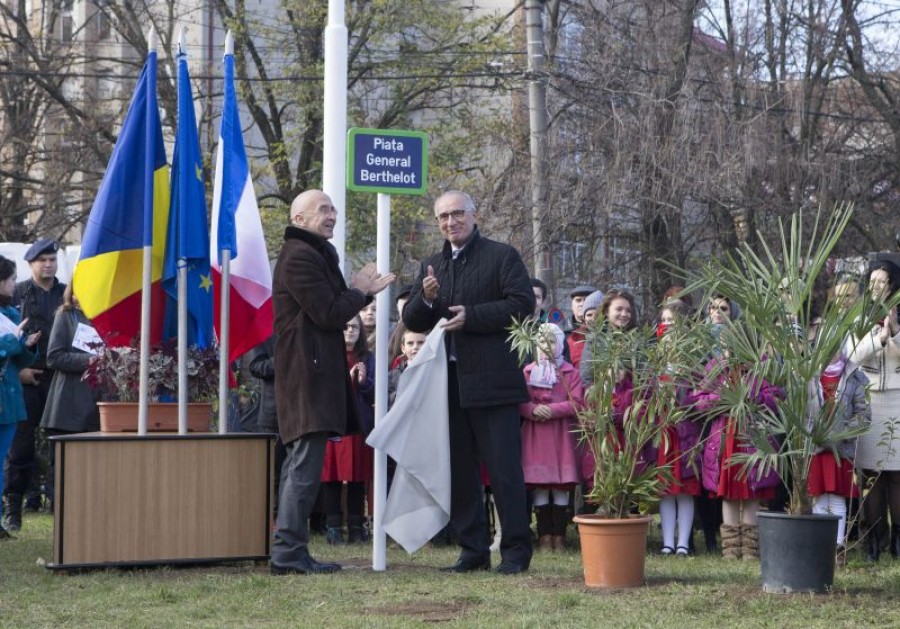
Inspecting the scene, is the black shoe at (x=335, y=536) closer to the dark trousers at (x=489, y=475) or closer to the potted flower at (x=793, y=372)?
the dark trousers at (x=489, y=475)

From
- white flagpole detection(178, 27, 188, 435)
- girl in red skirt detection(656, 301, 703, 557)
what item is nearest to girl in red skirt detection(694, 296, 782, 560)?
girl in red skirt detection(656, 301, 703, 557)

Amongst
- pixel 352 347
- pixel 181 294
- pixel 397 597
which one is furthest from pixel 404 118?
pixel 397 597

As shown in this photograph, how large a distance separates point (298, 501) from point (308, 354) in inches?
33.9

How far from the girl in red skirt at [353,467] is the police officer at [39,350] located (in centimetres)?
277

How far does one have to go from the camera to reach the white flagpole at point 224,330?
9.02 metres

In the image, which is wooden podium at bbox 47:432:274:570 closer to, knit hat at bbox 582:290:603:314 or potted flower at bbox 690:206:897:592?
potted flower at bbox 690:206:897:592

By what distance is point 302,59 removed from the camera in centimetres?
2850

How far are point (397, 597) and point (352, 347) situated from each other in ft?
12.6

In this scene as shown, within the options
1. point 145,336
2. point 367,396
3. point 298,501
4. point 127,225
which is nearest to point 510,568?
point 298,501

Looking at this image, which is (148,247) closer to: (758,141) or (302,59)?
(758,141)

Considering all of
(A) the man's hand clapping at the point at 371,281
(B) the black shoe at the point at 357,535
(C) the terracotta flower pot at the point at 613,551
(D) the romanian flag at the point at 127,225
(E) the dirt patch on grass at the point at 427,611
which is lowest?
(B) the black shoe at the point at 357,535

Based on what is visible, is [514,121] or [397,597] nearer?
[397,597]

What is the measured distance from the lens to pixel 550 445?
10.2 metres

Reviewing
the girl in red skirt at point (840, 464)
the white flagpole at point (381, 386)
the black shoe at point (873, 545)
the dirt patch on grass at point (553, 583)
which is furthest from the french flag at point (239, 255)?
the black shoe at point (873, 545)
